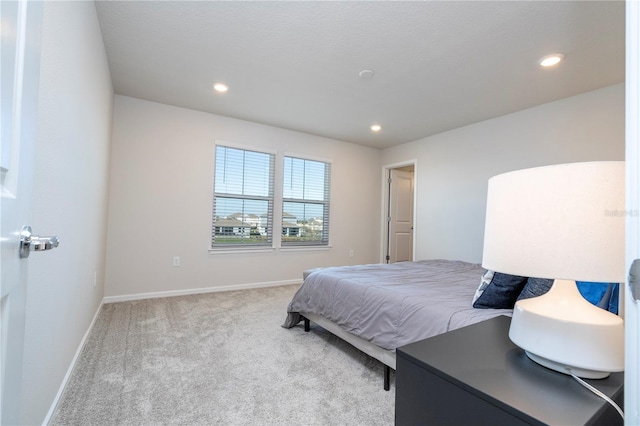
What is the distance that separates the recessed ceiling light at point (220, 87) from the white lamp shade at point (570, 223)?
315 centimetres

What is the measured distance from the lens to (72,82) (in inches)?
63.3

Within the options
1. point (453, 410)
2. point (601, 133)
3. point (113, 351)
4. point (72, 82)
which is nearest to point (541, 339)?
point (453, 410)

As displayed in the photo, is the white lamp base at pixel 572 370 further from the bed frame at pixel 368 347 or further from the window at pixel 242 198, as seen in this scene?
the window at pixel 242 198

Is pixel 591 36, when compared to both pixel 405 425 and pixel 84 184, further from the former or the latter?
pixel 84 184

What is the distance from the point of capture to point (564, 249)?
25.6 inches

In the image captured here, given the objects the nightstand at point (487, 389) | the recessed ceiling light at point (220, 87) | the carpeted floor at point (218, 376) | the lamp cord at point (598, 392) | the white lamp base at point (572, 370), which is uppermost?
the recessed ceiling light at point (220, 87)

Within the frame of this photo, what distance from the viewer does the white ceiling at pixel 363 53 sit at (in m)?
2.02

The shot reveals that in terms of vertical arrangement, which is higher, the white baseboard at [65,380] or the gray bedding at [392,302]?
the gray bedding at [392,302]

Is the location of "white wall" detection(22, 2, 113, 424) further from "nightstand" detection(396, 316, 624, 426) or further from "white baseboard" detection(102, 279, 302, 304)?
"nightstand" detection(396, 316, 624, 426)

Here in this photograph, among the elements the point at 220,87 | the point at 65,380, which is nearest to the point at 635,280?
the point at 65,380

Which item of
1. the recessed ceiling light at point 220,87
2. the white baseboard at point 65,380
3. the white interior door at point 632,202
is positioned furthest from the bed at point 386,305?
the recessed ceiling light at point 220,87

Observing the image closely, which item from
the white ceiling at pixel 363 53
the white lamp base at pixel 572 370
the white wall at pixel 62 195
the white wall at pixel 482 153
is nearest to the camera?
the white lamp base at pixel 572 370

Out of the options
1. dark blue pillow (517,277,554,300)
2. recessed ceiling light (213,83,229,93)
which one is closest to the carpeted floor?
dark blue pillow (517,277,554,300)

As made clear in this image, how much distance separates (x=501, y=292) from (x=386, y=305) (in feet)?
2.16
